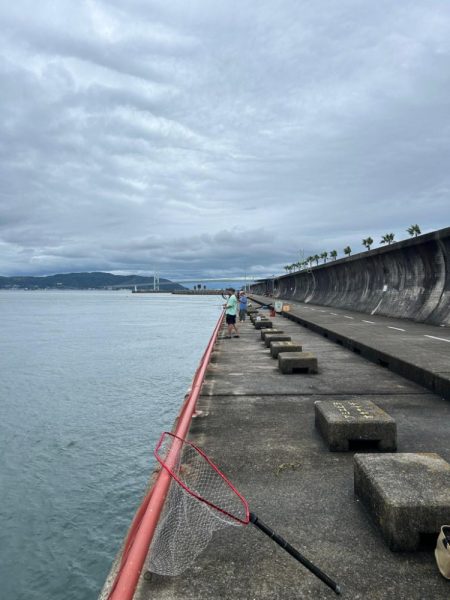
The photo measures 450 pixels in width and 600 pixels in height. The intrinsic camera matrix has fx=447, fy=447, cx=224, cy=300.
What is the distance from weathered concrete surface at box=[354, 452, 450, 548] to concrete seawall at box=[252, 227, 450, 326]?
51.8ft

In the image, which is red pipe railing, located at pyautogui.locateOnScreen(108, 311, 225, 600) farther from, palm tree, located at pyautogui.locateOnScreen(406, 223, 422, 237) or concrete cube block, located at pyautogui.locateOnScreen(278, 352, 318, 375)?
palm tree, located at pyautogui.locateOnScreen(406, 223, 422, 237)

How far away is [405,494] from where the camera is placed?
3586 millimetres

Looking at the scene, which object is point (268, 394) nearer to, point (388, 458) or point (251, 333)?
point (388, 458)

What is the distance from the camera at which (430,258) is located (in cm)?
1992

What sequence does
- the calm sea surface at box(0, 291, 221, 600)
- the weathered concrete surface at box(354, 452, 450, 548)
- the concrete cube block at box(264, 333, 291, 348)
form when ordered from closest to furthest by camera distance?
the weathered concrete surface at box(354, 452, 450, 548)
the calm sea surface at box(0, 291, 221, 600)
the concrete cube block at box(264, 333, 291, 348)

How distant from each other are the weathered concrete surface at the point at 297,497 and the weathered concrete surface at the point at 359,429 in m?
0.21

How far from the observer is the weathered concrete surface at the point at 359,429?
5.55 metres

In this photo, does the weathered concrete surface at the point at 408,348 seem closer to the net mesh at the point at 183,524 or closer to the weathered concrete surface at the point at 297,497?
the weathered concrete surface at the point at 297,497

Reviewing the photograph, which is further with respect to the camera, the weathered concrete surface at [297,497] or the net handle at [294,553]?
the weathered concrete surface at [297,497]

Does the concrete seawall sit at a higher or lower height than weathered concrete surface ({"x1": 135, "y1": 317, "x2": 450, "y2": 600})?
higher

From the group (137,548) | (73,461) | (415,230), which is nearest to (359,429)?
(137,548)

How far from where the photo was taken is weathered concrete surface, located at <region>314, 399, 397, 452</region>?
5.55 meters

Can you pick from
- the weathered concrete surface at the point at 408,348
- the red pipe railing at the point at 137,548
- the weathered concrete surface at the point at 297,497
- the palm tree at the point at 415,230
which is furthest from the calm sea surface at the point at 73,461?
the palm tree at the point at 415,230

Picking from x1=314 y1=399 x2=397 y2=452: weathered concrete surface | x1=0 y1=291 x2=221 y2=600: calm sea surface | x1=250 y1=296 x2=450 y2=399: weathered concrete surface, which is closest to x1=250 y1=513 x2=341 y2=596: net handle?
x1=314 y1=399 x2=397 y2=452: weathered concrete surface
